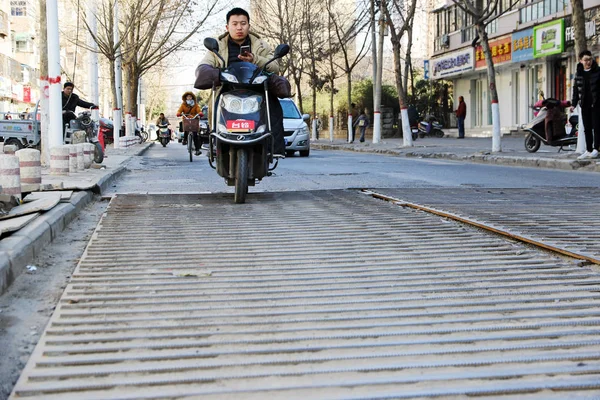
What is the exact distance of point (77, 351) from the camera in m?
2.83

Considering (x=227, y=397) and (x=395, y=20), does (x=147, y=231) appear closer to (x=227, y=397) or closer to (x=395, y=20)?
(x=227, y=397)

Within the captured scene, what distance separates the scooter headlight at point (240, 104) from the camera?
749 centimetres

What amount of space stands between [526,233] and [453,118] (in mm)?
37594

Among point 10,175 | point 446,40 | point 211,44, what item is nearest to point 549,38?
point 446,40

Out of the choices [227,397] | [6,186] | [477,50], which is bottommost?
[227,397]

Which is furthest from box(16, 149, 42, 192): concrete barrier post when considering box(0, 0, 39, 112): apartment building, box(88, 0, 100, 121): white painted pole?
box(0, 0, 39, 112): apartment building

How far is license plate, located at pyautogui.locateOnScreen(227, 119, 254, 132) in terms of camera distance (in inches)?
293

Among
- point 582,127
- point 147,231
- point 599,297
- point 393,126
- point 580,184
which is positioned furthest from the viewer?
point 393,126

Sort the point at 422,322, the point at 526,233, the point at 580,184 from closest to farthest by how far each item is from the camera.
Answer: the point at 422,322
the point at 526,233
the point at 580,184

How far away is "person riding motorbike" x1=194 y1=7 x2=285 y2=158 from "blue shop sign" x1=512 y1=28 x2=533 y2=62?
24788 mm

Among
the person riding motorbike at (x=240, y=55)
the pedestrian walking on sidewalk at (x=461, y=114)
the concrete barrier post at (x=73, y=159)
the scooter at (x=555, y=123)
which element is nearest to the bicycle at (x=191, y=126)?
the concrete barrier post at (x=73, y=159)

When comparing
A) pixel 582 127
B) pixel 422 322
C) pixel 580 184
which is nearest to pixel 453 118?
pixel 582 127

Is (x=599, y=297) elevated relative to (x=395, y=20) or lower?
lower

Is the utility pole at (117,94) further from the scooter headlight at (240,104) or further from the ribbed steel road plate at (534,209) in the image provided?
the scooter headlight at (240,104)
